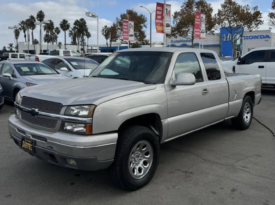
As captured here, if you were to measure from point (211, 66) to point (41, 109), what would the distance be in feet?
10.4

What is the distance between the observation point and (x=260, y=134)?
20.9 feet

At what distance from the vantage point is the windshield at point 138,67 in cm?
428

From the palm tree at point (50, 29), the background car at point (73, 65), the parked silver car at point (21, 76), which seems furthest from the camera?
the palm tree at point (50, 29)

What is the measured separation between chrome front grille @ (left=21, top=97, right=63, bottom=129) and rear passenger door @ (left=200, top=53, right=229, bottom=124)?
270 cm

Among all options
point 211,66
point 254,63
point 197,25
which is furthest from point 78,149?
point 197,25

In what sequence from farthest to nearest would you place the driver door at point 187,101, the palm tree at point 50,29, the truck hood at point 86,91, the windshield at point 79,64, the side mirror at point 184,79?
the palm tree at point 50,29 → the windshield at point 79,64 → the driver door at point 187,101 → the side mirror at point 184,79 → the truck hood at point 86,91

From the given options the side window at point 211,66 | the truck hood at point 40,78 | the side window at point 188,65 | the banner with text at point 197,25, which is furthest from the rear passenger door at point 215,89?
the banner with text at point 197,25

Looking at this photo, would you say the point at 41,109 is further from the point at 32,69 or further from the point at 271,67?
the point at 271,67

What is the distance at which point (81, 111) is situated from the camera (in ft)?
10.6

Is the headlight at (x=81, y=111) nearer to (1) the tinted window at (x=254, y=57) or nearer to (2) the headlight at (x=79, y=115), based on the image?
(2) the headlight at (x=79, y=115)

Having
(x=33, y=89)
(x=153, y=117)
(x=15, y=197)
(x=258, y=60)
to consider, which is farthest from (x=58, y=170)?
(x=258, y=60)

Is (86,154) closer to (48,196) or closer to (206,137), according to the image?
(48,196)

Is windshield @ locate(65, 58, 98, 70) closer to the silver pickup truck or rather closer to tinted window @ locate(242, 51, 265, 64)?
tinted window @ locate(242, 51, 265, 64)

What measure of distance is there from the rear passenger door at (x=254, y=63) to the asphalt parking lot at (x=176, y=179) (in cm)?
727
